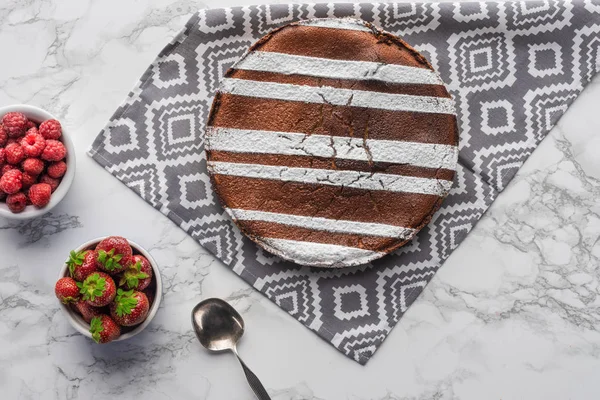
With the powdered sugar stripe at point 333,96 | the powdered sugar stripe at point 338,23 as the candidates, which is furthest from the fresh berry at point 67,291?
the powdered sugar stripe at point 338,23

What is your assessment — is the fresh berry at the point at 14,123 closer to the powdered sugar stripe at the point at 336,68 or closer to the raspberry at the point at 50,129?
the raspberry at the point at 50,129

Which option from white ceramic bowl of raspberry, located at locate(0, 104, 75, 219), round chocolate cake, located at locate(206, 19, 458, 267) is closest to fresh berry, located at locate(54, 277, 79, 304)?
white ceramic bowl of raspberry, located at locate(0, 104, 75, 219)

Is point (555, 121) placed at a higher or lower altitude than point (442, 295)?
higher

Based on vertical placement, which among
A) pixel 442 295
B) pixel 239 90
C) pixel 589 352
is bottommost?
pixel 589 352

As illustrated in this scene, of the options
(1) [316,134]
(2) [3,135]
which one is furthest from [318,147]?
(2) [3,135]

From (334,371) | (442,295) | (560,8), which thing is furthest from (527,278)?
(560,8)

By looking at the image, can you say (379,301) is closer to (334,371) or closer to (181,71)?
(334,371)
